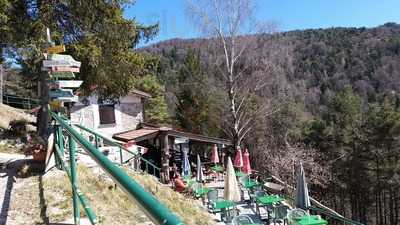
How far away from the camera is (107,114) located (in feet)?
76.5

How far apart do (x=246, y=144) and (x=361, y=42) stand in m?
65.7

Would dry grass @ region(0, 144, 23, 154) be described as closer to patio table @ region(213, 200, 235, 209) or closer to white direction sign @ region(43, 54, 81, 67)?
white direction sign @ region(43, 54, 81, 67)

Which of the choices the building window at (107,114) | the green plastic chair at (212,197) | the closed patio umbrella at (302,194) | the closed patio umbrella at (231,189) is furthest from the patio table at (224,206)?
the building window at (107,114)

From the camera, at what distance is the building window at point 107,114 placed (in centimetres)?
2314

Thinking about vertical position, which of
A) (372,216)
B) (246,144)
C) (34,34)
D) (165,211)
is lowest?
(372,216)

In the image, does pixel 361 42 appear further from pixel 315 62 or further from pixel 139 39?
pixel 139 39

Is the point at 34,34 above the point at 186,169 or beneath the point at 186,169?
above

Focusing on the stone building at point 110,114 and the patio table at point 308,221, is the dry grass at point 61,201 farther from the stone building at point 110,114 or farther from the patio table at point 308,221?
the stone building at point 110,114

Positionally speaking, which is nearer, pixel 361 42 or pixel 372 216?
pixel 372 216

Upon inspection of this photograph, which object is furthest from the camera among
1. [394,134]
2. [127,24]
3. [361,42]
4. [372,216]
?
[361,42]

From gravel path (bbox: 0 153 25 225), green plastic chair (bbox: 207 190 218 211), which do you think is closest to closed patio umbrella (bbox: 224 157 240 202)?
green plastic chair (bbox: 207 190 218 211)

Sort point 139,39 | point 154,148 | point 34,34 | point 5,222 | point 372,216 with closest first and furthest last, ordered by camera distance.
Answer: point 5,222 < point 34,34 < point 139,39 < point 154,148 < point 372,216

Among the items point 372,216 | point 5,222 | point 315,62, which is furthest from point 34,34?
point 315,62

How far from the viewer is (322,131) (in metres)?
31.6
